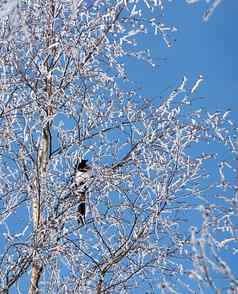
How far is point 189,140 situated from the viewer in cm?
664

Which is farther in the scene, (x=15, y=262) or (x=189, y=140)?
(x=189, y=140)

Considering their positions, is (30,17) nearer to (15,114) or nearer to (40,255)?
(15,114)

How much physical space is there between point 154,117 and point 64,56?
3.86ft

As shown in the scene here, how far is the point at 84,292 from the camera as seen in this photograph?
5777 mm

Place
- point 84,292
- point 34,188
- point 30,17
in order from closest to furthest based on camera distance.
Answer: point 84,292 → point 34,188 → point 30,17

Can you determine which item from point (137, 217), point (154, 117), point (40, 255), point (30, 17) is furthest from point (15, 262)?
point (30, 17)

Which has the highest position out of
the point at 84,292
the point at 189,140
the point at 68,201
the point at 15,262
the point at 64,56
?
the point at 64,56

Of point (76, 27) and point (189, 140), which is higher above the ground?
point (76, 27)

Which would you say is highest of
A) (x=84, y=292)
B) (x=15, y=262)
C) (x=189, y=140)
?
(x=189, y=140)

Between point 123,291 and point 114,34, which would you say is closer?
point 123,291

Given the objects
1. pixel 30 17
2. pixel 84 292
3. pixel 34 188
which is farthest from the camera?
pixel 30 17

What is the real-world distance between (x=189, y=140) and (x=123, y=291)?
5.69 feet

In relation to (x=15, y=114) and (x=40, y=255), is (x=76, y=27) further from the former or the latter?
(x=40, y=255)

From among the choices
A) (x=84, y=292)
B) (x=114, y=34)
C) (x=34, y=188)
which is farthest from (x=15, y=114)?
(x=84, y=292)
